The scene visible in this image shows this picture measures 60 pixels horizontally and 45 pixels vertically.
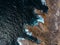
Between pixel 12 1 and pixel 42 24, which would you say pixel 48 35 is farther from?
pixel 12 1

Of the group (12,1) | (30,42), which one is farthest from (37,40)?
(12,1)

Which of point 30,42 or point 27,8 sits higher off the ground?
point 27,8

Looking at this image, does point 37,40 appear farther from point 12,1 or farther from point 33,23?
point 12,1

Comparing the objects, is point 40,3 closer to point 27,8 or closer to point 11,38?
point 27,8

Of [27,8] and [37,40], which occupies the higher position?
[27,8]

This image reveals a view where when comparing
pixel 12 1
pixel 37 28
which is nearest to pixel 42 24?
pixel 37 28
